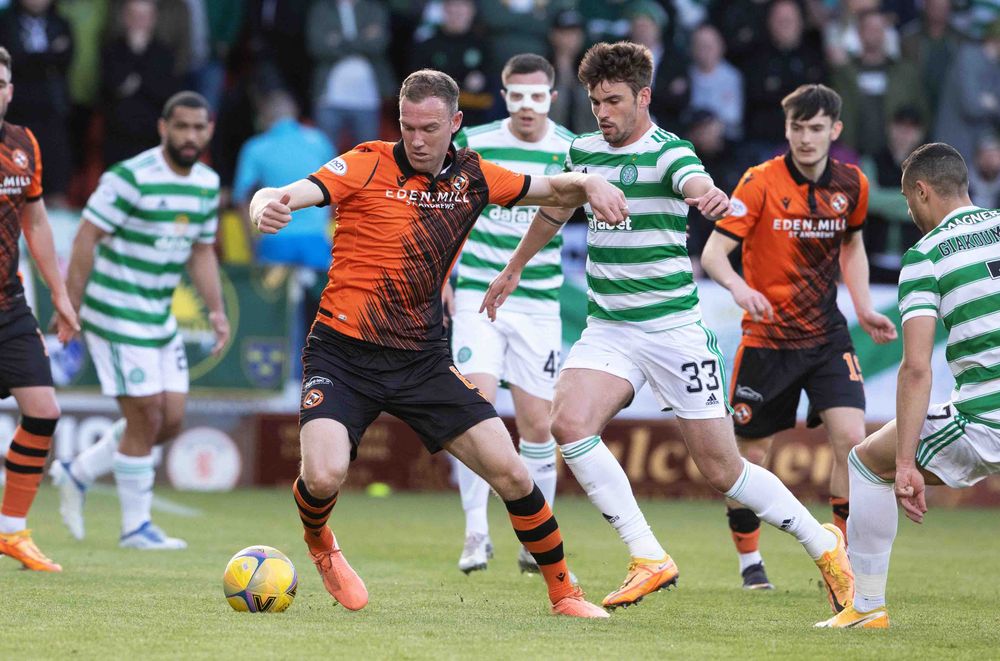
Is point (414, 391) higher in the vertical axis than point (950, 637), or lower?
higher

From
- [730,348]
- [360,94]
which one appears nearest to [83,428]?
[360,94]

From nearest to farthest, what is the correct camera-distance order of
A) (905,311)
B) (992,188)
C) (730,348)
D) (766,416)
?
(905,311) → (766,416) → (730,348) → (992,188)

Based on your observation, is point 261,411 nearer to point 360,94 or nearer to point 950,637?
point 360,94

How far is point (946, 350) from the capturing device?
6219mm

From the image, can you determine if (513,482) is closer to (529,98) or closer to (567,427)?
(567,427)

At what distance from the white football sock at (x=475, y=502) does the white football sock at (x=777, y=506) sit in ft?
7.21

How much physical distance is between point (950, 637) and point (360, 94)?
1071 cm

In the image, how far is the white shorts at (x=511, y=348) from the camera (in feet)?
30.1

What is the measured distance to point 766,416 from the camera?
340 inches

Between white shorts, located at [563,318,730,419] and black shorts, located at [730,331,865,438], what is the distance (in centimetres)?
140

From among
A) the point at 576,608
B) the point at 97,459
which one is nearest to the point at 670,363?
the point at 576,608

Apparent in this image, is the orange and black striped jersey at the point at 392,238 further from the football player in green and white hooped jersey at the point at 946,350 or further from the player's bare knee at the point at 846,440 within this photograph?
the player's bare knee at the point at 846,440

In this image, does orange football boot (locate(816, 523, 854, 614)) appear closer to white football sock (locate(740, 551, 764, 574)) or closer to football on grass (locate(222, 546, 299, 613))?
white football sock (locate(740, 551, 764, 574))

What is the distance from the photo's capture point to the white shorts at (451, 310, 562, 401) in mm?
9188
